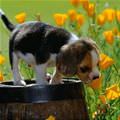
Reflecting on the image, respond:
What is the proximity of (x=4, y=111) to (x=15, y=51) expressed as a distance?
398mm

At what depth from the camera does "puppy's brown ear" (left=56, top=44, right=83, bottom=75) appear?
3.90 m

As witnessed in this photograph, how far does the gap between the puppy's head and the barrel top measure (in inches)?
7.4

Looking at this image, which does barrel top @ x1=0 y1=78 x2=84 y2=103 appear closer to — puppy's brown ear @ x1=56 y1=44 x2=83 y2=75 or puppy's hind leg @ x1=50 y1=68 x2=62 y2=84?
puppy's hind leg @ x1=50 y1=68 x2=62 y2=84

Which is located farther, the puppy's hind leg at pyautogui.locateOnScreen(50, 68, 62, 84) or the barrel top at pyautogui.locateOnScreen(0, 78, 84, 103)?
the puppy's hind leg at pyautogui.locateOnScreen(50, 68, 62, 84)

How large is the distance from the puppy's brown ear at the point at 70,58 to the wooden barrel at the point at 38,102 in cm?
19

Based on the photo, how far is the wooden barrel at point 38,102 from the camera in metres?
4.07

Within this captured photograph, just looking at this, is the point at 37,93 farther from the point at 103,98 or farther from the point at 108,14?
the point at 108,14

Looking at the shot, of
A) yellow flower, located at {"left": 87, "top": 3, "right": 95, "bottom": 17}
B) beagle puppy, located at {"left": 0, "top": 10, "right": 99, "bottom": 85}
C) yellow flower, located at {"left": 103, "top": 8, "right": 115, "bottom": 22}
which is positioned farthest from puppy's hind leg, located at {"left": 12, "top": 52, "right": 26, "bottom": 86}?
yellow flower, located at {"left": 103, "top": 8, "right": 115, "bottom": 22}

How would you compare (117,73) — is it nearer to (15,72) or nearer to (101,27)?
(101,27)

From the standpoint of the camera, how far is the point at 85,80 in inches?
157

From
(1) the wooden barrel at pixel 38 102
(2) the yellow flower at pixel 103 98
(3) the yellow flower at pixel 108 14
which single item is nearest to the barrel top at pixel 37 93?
(1) the wooden barrel at pixel 38 102

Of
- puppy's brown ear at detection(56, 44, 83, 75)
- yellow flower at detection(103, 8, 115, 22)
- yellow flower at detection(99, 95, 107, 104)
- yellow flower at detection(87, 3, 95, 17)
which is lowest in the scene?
yellow flower at detection(99, 95, 107, 104)

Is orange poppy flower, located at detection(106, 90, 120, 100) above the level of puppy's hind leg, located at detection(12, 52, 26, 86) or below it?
below

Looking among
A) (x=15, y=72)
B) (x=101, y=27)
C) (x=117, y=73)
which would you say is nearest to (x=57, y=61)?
(x=15, y=72)
